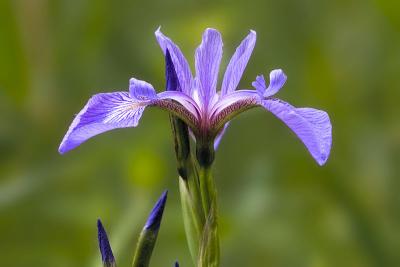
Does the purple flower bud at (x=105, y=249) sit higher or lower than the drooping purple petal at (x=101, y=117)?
lower

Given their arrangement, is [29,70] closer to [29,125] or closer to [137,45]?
[29,125]

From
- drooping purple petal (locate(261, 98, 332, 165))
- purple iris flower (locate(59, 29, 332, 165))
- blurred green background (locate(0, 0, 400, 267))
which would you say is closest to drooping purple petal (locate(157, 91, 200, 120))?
purple iris flower (locate(59, 29, 332, 165))

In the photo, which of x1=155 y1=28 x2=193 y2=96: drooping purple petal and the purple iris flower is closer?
the purple iris flower

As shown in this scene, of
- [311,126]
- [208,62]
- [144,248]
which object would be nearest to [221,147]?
[208,62]

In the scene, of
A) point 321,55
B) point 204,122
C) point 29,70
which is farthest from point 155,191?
point 204,122

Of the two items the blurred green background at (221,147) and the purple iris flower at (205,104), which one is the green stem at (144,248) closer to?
the purple iris flower at (205,104)

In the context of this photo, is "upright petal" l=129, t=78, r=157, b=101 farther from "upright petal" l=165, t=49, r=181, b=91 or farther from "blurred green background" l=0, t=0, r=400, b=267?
"blurred green background" l=0, t=0, r=400, b=267

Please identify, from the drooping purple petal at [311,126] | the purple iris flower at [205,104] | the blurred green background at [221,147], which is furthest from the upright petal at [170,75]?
the blurred green background at [221,147]
